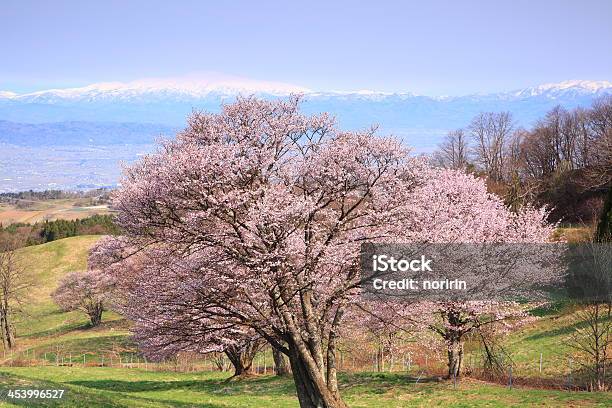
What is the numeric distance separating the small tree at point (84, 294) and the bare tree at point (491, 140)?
68080 mm

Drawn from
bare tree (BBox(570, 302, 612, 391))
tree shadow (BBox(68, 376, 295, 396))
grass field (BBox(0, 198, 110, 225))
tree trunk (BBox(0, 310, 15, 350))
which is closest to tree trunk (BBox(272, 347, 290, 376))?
tree shadow (BBox(68, 376, 295, 396))

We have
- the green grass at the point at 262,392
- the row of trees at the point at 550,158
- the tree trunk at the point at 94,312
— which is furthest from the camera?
the row of trees at the point at 550,158

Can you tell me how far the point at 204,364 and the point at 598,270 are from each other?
30.3 metres

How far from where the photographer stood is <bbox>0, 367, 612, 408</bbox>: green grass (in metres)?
23.4

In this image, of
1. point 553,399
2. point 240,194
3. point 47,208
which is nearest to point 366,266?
point 240,194

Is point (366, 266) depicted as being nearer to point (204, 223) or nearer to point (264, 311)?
point (264, 311)

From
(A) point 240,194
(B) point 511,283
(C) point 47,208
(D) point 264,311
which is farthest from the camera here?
(C) point 47,208

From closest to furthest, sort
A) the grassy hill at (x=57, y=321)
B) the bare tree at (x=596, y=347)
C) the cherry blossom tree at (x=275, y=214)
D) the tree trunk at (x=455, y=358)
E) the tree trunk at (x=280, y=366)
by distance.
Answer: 1. the cherry blossom tree at (x=275, y=214)
2. the bare tree at (x=596, y=347)
3. the tree trunk at (x=455, y=358)
4. the tree trunk at (x=280, y=366)
5. the grassy hill at (x=57, y=321)

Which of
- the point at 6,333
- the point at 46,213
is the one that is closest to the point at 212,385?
the point at 6,333

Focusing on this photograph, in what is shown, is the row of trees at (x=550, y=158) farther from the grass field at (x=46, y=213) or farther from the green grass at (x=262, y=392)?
the grass field at (x=46, y=213)

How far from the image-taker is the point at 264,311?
66.7ft

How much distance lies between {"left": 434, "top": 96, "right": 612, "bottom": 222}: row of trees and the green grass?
43336 mm

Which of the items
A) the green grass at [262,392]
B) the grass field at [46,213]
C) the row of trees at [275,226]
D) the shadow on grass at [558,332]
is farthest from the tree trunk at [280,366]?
the grass field at [46,213]

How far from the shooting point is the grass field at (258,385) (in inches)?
969
